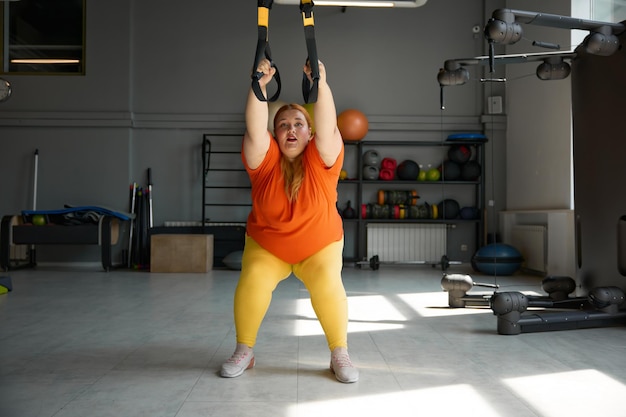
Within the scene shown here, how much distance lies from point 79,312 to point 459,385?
2.79m

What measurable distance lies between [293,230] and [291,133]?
1.32ft

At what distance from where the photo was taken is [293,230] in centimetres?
240

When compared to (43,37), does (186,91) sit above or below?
below

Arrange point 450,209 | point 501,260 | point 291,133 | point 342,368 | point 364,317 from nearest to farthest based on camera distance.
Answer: point 342,368 < point 291,133 < point 364,317 < point 501,260 < point 450,209

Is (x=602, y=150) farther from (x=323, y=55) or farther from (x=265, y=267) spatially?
(x=323, y=55)

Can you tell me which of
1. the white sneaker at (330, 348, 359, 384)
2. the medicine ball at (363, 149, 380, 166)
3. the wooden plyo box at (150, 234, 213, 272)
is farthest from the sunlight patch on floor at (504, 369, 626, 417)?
the medicine ball at (363, 149, 380, 166)

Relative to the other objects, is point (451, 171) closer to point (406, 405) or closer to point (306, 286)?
point (306, 286)

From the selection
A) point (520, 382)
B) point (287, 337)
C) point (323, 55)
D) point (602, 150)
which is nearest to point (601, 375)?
point (520, 382)

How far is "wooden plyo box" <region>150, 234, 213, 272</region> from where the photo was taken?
679cm

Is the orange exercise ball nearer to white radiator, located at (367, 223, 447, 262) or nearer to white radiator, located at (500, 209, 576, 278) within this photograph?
white radiator, located at (367, 223, 447, 262)

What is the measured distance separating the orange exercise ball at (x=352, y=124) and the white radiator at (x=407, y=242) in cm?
130

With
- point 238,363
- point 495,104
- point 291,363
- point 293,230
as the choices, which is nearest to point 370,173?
point 495,104

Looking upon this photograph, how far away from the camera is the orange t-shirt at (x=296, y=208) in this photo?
7.82 ft

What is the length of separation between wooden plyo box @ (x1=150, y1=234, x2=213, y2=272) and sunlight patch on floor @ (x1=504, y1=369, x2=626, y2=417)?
4920mm
